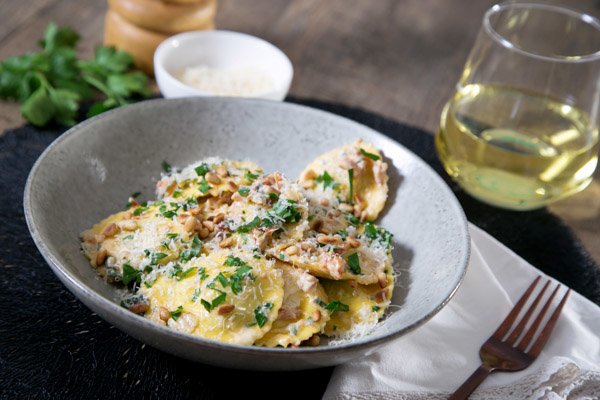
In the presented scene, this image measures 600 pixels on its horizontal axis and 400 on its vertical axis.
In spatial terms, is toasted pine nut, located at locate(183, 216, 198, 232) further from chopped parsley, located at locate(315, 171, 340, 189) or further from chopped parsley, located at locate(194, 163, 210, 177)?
chopped parsley, located at locate(315, 171, 340, 189)

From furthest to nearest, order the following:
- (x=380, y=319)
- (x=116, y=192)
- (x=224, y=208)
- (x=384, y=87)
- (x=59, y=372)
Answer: (x=384, y=87), (x=116, y=192), (x=224, y=208), (x=380, y=319), (x=59, y=372)

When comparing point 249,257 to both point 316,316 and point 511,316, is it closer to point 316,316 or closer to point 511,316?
point 316,316

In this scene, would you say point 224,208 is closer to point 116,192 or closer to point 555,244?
point 116,192

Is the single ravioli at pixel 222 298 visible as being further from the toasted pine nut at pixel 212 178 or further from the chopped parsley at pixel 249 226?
the toasted pine nut at pixel 212 178

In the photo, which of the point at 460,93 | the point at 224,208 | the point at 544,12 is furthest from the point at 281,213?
the point at 544,12

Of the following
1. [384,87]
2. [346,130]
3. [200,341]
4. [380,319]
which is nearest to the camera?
[200,341]

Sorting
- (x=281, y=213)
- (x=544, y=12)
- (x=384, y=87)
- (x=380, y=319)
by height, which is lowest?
(x=384, y=87)

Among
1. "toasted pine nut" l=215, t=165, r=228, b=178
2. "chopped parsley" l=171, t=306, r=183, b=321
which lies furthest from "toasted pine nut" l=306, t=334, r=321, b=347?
"toasted pine nut" l=215, t=165, r=228, b=178

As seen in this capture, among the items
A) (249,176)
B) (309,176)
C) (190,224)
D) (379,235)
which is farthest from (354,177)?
(190,224)
